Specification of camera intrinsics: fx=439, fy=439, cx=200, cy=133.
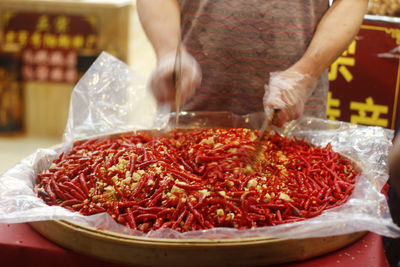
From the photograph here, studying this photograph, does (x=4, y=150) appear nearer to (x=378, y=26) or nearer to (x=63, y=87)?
(x=63, y=87)

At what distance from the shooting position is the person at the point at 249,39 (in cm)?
232

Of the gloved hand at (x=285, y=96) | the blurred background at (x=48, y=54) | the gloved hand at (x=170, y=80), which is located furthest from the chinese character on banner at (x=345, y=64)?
the blurred background at (x=48, y=54)

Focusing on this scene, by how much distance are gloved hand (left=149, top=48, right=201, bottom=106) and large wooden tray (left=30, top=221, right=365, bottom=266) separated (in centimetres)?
79

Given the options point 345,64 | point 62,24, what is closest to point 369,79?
point 345,64

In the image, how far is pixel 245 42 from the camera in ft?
8.01

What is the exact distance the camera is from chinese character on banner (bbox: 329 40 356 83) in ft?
11.3

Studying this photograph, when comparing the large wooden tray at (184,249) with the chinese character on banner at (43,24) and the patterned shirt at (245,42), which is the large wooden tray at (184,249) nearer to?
the patterned shirt at (245,42)

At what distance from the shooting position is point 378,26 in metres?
3.37

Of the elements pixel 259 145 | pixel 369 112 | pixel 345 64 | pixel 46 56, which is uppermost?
pixel 345 64

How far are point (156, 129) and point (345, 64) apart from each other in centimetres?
187

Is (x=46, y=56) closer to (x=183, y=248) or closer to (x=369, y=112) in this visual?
(x=369, y=112)

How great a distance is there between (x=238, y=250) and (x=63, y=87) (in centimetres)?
621

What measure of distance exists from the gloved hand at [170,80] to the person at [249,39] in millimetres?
205

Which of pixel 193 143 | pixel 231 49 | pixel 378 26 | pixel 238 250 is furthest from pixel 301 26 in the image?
pixel 238 250
